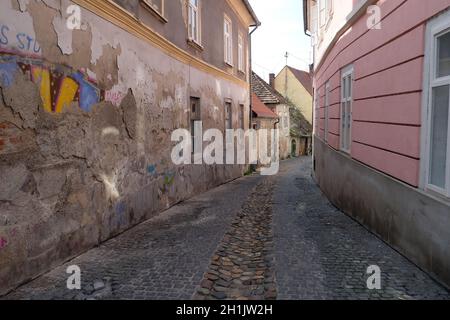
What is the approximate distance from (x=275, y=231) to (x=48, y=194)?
3269mm

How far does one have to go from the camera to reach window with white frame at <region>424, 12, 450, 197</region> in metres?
3.73

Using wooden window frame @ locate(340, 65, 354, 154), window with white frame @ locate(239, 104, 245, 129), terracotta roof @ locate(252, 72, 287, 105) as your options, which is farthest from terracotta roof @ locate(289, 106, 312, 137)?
wooden window frame @ locate(340, 65, 354, 154)

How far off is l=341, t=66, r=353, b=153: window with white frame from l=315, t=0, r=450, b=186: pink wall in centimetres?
39

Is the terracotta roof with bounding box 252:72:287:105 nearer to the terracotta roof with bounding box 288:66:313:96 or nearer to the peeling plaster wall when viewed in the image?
the terracotta roof with bounding box 288:66:313:96

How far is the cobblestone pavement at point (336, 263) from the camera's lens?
141 inches

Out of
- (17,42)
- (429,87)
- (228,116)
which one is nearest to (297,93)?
(228,116)

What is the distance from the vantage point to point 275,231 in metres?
5.97

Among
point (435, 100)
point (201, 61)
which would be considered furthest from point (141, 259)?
point (201, 61)

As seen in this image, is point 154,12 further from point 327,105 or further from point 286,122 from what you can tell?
point 286,122

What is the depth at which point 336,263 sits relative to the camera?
4.39 metres

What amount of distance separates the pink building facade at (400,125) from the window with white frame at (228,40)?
5777 millimetres

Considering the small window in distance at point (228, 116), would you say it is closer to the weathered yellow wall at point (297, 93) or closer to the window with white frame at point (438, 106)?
the window with white frame at point (438, 106)

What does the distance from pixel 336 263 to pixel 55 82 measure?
3.64 metres
